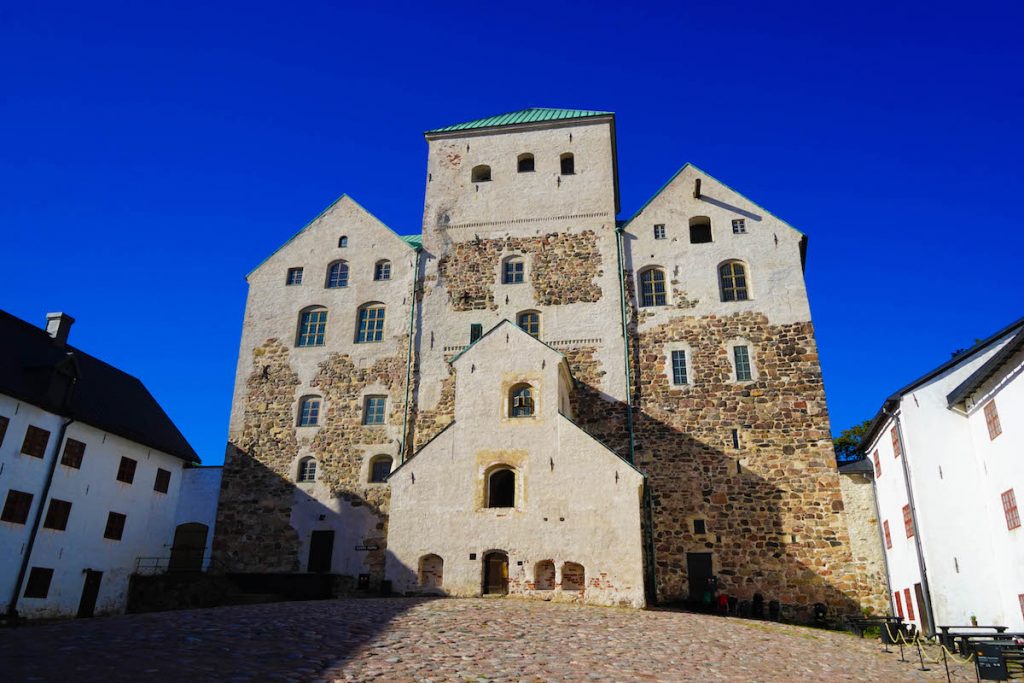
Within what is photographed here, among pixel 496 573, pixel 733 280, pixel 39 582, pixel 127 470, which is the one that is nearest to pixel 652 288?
pixel 733 280

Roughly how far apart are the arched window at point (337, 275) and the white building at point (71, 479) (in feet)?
29.2

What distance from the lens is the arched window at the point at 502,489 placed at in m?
24.5

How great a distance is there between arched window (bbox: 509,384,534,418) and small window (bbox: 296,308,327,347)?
9.69 m

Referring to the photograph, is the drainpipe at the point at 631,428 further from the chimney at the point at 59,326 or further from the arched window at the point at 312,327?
the chimney at the point at 59,326

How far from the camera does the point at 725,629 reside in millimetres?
17719

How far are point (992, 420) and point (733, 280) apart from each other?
11.1m

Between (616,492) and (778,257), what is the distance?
11.9 m

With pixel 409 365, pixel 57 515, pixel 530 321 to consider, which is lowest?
pixel 57 515

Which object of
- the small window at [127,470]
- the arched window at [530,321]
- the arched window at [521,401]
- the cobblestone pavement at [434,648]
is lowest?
the cobblestone pavement at [434,648]

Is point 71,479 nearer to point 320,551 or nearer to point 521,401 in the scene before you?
point 320,551

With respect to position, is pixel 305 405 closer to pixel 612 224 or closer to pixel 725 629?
pixel 612 224

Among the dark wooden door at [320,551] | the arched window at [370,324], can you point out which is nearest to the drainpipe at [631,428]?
the arched window at [370,324]

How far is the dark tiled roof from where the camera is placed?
23406 mm

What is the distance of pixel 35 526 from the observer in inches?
888
